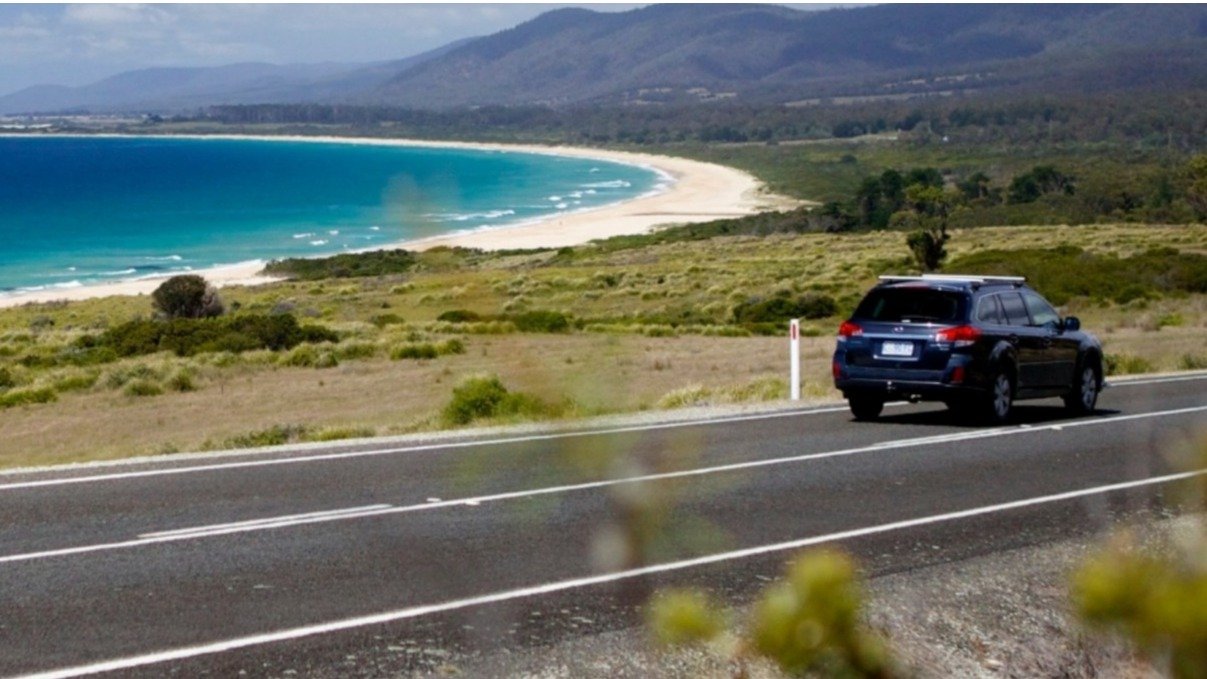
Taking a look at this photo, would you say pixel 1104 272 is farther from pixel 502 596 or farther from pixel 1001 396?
pixel 502 596

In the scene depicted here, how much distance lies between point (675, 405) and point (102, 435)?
897 centimetres

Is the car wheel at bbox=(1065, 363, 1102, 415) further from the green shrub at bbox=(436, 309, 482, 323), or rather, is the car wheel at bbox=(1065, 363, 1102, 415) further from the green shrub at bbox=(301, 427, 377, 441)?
the green shrub at bbox=(436, 309, 482, 323)

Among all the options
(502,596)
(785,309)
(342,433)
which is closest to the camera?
(502,596)

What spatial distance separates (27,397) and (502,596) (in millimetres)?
21726

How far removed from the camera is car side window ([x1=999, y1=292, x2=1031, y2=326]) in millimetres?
17219

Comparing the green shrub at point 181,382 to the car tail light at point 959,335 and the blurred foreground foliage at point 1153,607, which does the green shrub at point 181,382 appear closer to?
the car tail light at point 959,335

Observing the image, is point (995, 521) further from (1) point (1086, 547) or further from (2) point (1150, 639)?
(2) point (1150, 639)

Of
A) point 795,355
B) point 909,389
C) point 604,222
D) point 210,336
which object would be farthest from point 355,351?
point 604,222

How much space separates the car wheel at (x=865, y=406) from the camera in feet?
56.4

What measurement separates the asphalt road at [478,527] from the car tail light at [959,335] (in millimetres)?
968

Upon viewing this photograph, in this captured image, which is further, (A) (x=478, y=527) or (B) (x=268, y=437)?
(B) (x=268, y=437)

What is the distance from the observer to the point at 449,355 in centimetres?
3359

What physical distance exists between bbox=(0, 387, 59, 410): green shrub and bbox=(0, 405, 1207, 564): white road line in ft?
59.0

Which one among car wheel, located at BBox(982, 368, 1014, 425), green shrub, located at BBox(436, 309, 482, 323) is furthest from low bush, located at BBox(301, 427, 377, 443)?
green shrub, located at BBox(436, 309, 482, 323)
